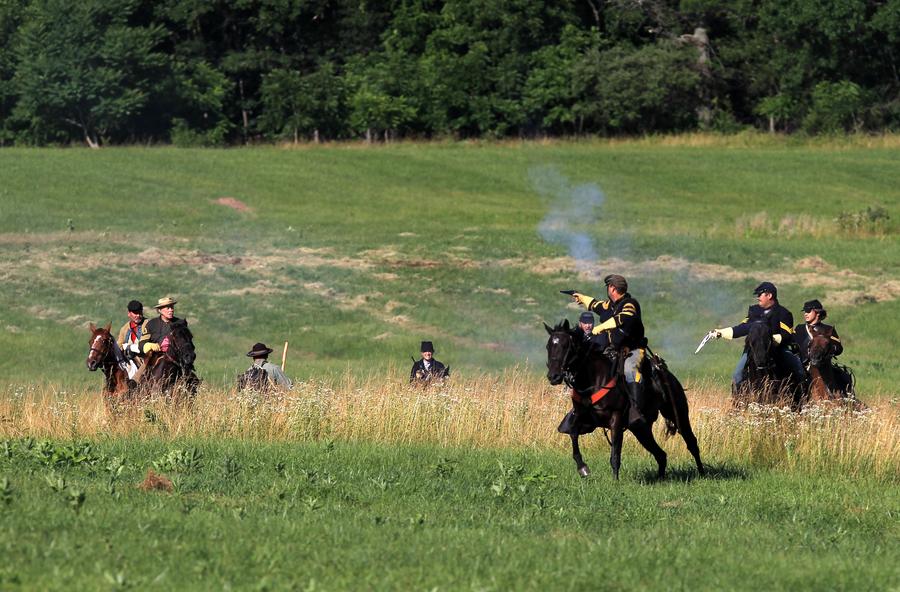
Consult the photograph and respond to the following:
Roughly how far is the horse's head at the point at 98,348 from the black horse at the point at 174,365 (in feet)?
2.25

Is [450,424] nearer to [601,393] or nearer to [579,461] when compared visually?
[579,461]

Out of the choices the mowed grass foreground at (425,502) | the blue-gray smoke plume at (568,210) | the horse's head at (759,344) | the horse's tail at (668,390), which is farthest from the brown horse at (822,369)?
the blue-gray smoke plume at (568,210)

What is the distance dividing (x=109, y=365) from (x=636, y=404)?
736 centimetres

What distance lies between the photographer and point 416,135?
75.6 m

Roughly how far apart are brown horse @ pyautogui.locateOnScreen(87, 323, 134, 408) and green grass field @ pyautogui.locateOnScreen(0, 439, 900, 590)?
237 cm

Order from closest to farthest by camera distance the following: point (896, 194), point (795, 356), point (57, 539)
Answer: point (57, 539) < point (795, 356) < point (896, 194)

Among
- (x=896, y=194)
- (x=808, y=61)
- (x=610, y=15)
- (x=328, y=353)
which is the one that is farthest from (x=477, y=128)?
(x=328, y=353)

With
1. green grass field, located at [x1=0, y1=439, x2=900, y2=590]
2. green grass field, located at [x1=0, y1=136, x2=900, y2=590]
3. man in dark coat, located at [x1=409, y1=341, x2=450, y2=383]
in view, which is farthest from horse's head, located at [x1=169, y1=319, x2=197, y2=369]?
man in dark coat, located at [x1=409, y1=341, x2=450, y2=383]

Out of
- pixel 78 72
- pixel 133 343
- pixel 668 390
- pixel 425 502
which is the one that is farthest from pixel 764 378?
pixel 78 72

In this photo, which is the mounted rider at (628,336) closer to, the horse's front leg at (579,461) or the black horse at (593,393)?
the black horse at (593,393)

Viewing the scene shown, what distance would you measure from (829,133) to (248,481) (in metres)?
62.1

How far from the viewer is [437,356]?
32781mm

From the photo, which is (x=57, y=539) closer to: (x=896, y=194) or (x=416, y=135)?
(x=896, y=194)

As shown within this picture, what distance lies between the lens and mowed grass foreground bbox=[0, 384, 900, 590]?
398 inches
